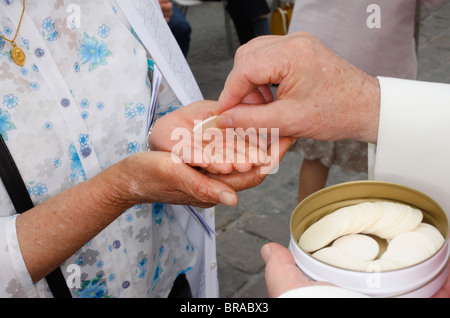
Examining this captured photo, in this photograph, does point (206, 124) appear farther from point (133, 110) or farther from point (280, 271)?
point (280, 271)

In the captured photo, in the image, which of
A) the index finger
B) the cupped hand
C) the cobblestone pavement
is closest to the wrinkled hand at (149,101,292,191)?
the cupped hand

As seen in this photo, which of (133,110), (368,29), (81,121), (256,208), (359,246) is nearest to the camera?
(359,246)

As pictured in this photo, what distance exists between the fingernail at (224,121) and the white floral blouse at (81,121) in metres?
0.24

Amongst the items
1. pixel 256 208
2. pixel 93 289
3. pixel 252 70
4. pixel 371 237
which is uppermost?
pixel 252 70

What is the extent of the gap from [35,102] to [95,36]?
0.25 metres

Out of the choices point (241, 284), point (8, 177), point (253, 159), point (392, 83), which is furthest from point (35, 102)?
point (241, 284)

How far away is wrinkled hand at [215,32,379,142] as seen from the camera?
1.04 metres

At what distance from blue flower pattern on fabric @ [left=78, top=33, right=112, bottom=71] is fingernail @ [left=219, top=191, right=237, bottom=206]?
20.5 inches

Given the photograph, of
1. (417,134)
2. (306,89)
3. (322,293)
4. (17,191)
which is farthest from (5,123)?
(417,134)

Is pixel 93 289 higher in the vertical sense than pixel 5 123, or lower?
lower

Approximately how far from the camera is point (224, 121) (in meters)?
1.17

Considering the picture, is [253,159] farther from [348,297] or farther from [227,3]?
[227,3]

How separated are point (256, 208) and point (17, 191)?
6.54 feet

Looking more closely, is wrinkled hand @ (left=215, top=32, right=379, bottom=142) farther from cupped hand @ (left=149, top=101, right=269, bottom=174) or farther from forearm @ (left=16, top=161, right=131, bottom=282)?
forearm @ (left=16, top=161, right=131, bottom=282)
